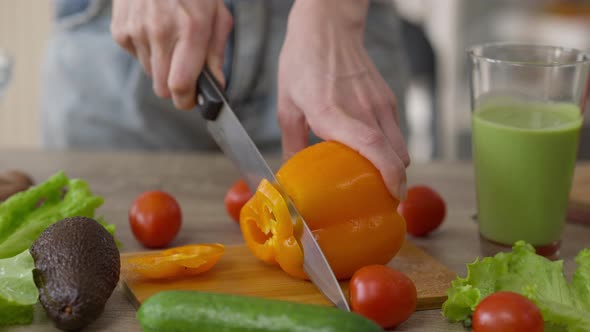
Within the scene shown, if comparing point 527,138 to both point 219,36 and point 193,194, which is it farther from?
point 193,194

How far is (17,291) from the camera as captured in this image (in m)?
1.22

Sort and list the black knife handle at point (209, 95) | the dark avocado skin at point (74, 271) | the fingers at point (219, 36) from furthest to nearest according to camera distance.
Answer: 1. the fingers at point (219, 36)
2. the black knife handle at point (209, 95)
3. the dark avocado skin at point (74, 271)

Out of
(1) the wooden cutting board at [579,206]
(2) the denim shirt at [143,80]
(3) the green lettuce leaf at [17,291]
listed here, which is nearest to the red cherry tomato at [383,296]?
(3) the green lettuce leaf at [17,291]

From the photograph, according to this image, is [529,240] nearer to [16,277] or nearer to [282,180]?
[282,180]

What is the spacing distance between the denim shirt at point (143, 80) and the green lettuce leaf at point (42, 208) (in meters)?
0.77

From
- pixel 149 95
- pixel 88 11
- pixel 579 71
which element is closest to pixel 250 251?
pixel 579 71

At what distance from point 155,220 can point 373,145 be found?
48 centimetres

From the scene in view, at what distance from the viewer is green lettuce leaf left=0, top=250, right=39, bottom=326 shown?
121cm

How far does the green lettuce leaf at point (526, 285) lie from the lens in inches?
48.4

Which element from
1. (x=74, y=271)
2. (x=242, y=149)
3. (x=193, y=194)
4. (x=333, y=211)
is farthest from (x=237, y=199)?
(x=74, y=271)

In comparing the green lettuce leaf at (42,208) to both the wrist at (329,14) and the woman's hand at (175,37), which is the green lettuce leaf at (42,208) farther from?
the wrist at (329,14)

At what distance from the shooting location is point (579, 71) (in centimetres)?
150

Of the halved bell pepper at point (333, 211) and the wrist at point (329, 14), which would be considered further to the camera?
the wrist at point (329, 14)

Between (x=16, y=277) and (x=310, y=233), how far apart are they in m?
0.45
